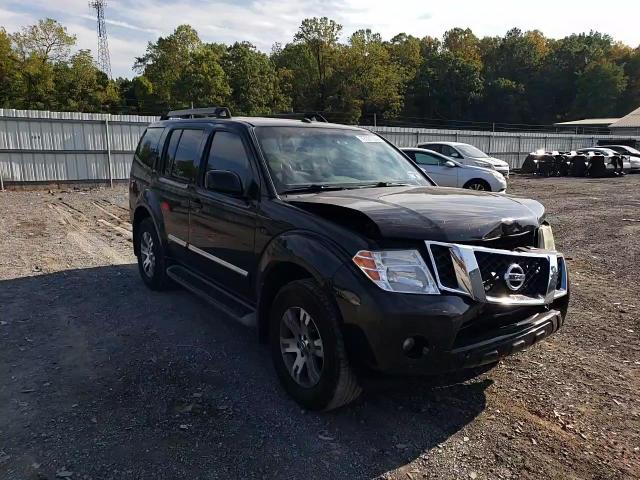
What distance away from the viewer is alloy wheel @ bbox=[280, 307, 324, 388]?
125 inches

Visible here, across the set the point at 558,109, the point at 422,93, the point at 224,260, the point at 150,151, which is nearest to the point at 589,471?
the point at 224,260

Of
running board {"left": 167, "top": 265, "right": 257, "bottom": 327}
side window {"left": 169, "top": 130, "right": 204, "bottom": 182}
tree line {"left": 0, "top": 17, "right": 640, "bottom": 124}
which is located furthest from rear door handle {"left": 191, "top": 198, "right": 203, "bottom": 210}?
tree line {"left": 0, "top": 17, "right": 640, "bottom": 124}

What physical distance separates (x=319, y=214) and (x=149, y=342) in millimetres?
2139

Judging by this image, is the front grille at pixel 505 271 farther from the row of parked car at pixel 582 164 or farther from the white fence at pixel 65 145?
the row of parked car at pixel 582 164

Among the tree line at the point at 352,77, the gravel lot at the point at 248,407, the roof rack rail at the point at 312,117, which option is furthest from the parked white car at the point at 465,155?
the tree line at the point at 352,77

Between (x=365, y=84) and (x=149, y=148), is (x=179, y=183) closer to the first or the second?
(x=149, y=148)

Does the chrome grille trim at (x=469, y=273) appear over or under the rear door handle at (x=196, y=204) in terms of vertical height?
under

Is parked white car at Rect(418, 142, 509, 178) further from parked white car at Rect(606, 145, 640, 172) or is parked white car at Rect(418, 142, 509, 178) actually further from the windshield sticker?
parked white car at Rect(606, 145, 640, 172)

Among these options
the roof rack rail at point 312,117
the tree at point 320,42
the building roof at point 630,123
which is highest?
the tree at point 320,42

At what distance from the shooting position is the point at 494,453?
9.43 ft

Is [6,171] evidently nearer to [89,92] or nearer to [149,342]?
[149,342]

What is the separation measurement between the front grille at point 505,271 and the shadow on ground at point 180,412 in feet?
2.35

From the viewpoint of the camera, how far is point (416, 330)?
2.73m

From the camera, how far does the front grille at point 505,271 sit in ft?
9.53
